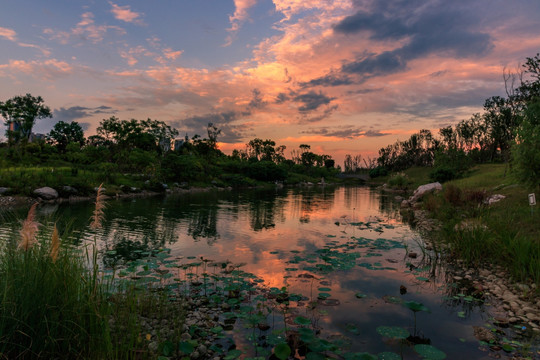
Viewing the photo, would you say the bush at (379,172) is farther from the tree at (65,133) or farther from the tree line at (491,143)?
the tree at (65,133)

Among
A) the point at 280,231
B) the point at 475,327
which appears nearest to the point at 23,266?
the point at 475,327

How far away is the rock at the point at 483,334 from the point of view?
7.52 metres

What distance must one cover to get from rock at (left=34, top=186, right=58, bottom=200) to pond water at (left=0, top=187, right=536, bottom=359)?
1322cm

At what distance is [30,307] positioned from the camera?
479cm

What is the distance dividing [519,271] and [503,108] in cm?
6673

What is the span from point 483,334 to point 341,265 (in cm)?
633

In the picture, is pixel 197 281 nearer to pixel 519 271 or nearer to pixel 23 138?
pixel 519 271

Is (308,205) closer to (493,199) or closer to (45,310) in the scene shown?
(493,199)

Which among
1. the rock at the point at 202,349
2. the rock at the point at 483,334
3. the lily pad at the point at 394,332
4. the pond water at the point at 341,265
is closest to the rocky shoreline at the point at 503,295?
the rock at the point at 483,334

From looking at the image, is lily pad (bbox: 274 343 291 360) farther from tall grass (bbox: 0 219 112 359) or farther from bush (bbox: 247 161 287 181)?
bush (bbox: 247 161 287 181)

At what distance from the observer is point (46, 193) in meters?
37.7

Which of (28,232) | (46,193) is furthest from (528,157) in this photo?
(46,193)

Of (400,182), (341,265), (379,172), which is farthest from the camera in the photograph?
(379,172)

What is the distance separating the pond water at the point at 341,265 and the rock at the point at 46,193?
13223mm
